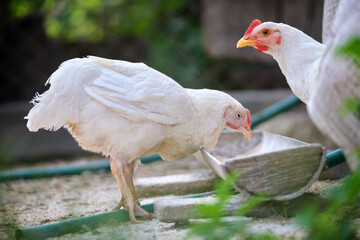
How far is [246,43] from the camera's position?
8.41 ft

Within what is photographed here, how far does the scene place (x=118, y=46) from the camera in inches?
219

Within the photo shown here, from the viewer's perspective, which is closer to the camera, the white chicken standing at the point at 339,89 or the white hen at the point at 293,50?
the white chicken standing at the point at 339,89

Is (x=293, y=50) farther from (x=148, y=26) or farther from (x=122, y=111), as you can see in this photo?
(x=148, y=26)

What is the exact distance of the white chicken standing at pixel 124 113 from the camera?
7.22ft

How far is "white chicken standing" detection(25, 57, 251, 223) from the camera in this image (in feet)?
7.22

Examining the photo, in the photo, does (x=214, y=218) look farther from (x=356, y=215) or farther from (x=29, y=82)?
(x=29, y=82)

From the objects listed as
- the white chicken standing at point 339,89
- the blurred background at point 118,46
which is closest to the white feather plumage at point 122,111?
the white chicken standing at point 339,89

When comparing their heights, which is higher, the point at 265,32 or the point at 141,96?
the point at 265,32

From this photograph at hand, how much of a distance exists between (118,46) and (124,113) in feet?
11.6

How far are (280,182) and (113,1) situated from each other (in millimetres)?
4468

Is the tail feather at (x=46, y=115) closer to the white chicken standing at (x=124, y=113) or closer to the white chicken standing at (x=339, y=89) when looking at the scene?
the white chicken standing at (x=124, y=113)

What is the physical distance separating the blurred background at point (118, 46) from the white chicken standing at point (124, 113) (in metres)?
2.21

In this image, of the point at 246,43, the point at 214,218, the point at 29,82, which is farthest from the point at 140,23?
the point at 214,218

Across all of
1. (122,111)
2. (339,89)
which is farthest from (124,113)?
(339,89)
